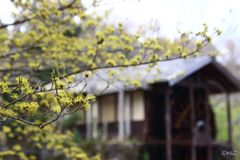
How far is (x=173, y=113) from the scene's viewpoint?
59.3 feet

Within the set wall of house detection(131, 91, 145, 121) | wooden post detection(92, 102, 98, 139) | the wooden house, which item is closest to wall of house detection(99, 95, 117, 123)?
the wooden house

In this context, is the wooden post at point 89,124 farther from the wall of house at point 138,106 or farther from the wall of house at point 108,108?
the wall of house at point 138,106

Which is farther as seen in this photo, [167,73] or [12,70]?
[167,73]

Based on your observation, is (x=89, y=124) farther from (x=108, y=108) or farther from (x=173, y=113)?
(x=173, y=113)

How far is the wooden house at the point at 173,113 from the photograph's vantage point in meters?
16.8

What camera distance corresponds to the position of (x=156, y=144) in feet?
55.9

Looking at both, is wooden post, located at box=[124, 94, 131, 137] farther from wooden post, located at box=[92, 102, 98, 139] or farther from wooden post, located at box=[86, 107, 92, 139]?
wooden post, located at box=[86, 107, 92, 139]

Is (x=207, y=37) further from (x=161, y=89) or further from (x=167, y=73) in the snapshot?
(x=161, y=89)

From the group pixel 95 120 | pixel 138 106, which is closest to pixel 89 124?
pixel 95 120

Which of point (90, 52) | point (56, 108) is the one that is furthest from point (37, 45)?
point (56, 108)

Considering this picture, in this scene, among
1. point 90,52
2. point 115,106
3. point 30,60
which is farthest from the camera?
point 115,106

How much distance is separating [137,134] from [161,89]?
1835 mm

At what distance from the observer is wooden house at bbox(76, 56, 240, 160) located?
1677cm

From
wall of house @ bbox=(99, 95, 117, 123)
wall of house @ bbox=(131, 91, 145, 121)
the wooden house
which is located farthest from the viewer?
wall of house @ bbox=(99, 95, 117, 123)
